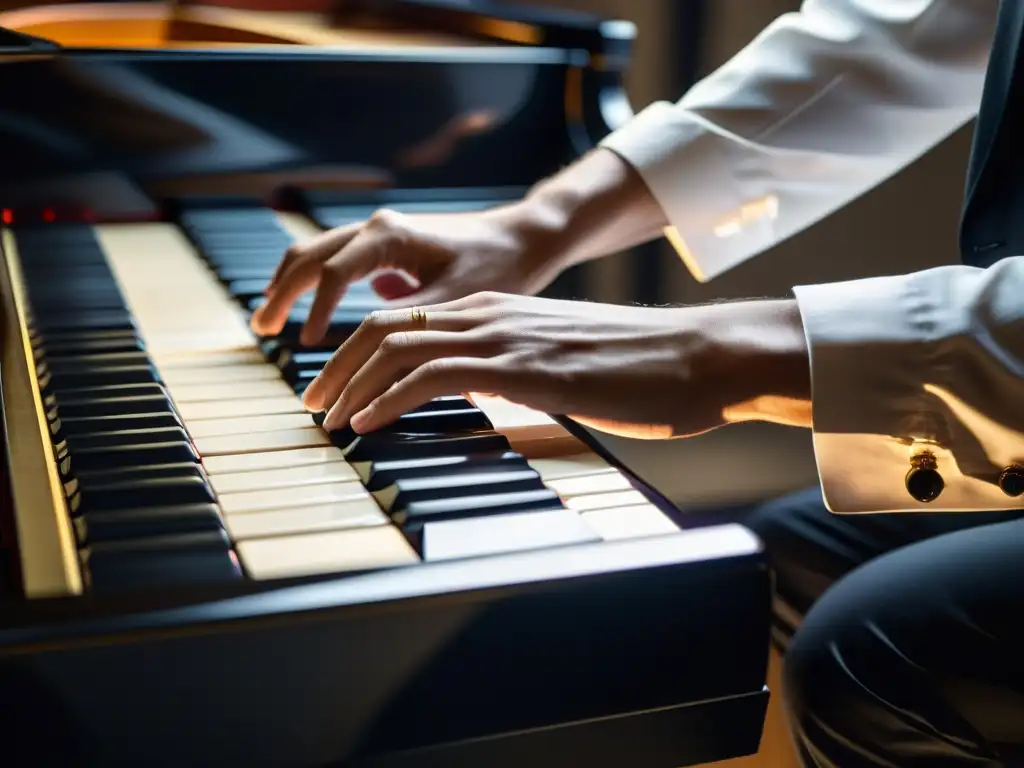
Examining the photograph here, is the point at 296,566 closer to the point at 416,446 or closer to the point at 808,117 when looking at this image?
the point at 416,446

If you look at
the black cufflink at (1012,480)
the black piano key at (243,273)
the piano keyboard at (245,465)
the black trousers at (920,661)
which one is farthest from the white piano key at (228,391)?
the black cufflink at (1012,480)

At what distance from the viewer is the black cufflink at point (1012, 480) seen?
0.72 meters

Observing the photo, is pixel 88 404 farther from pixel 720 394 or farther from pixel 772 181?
pixel 772 181

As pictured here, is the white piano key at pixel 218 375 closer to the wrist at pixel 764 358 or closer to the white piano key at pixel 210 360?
the white piano key at pixel 210 360

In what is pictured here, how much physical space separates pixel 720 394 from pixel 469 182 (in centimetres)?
58

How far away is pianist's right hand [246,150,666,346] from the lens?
874mm

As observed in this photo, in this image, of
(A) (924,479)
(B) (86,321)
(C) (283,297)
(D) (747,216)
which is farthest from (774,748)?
(B) (86,321)

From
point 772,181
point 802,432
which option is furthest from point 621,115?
point 802,432

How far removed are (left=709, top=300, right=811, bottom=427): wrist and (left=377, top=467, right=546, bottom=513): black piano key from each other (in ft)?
0.53

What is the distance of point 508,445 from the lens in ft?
2.17

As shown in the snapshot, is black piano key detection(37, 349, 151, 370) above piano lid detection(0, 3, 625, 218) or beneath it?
beneath

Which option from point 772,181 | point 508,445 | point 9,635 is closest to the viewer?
point 9,635

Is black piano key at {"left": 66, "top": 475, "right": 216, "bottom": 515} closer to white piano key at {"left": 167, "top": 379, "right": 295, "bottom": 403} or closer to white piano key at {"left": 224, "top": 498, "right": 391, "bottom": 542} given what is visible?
white piano key at {"left": 224, "top": 498, "right": 391, "bottom": 542}

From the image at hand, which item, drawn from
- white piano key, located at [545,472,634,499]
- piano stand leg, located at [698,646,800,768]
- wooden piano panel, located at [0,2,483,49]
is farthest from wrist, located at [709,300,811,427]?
piano stand leg, located at [698,646,800,768]
